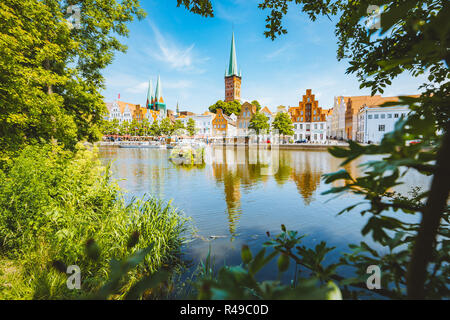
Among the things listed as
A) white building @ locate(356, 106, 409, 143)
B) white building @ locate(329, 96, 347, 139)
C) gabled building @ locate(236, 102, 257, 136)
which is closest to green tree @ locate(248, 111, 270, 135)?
gabled building @ locate(236, 102, 257, 136)

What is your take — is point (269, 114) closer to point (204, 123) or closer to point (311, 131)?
point (311, 131)

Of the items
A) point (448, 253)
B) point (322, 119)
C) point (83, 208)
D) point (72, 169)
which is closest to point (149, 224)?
point (83, 208)

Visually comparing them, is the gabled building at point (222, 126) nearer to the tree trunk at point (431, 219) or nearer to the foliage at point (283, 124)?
the foliage at point (283, 124)

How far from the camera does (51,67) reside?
8.31 meters

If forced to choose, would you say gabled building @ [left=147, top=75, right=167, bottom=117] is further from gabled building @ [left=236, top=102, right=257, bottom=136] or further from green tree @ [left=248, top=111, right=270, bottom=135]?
green tree @ [left=248, top=111, right=270, bottom=135]

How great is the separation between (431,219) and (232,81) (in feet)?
344

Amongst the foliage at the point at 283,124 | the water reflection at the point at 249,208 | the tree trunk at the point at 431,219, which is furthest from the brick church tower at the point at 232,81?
the tree trunk at the point at 431,219

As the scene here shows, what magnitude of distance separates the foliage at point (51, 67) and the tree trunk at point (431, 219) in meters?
7.33

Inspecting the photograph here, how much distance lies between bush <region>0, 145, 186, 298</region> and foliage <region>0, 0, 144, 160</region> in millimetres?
1585


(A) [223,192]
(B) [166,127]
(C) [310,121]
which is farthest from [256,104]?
(A) [223,192]

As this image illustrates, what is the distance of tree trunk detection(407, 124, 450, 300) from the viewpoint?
2.00ft

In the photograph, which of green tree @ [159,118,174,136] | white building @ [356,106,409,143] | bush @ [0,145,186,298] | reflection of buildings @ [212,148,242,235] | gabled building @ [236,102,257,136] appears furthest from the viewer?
green tree @ [159,118,174,136]

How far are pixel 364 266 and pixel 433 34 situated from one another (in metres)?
1.17

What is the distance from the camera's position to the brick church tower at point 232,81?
98.0m
